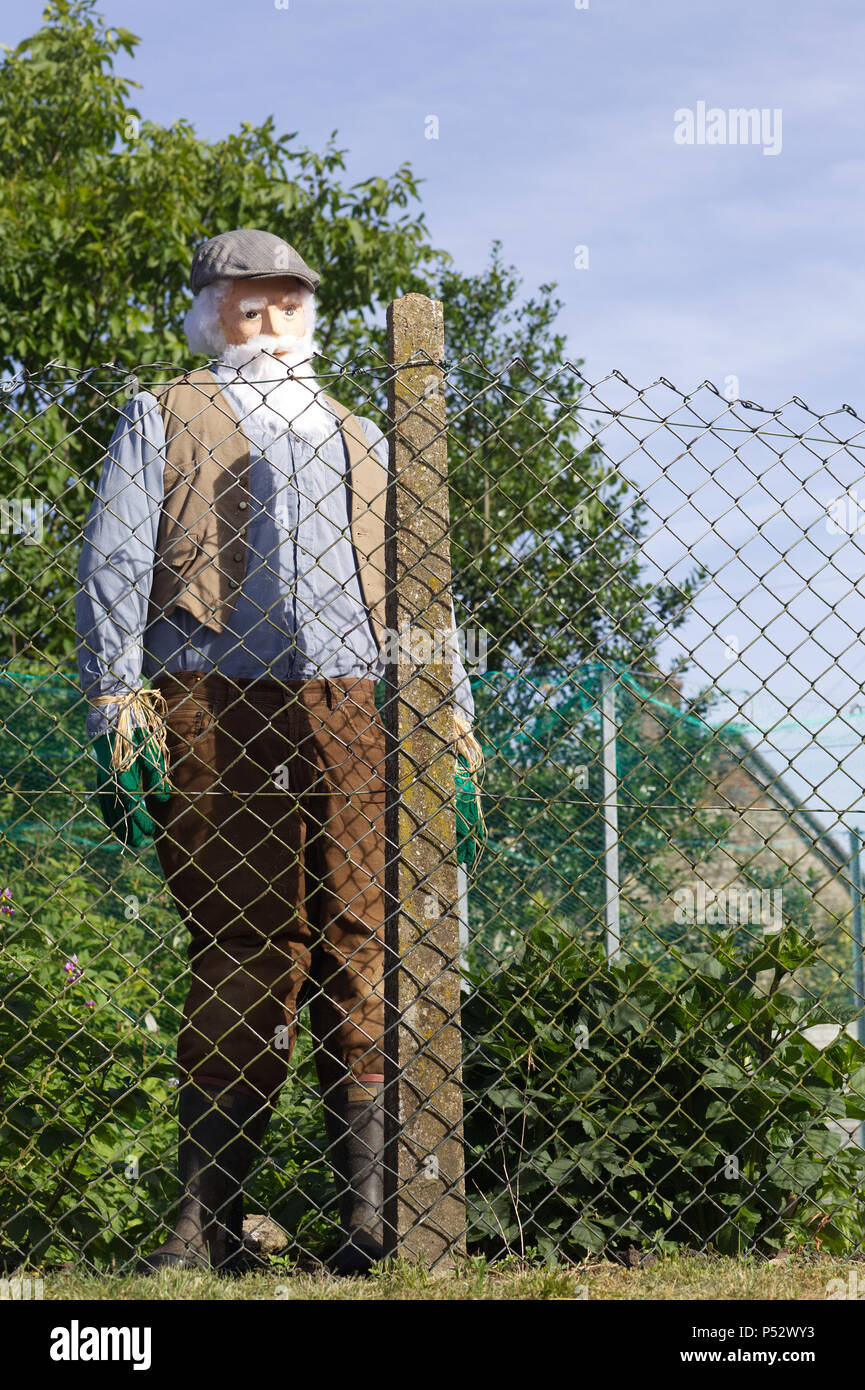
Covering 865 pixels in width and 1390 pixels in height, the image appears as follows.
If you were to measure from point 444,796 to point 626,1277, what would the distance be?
1.03m

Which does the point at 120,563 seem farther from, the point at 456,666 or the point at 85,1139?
the point at 85,1139

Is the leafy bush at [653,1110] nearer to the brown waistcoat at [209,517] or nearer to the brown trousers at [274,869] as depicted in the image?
the brown trousers at [274,869]

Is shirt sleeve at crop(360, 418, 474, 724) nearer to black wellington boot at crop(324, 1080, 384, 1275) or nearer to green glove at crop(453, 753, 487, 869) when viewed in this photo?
green glove at crop(453, 753, 487, 869)

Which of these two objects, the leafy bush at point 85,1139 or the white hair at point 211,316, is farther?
the white hair at point 211,316

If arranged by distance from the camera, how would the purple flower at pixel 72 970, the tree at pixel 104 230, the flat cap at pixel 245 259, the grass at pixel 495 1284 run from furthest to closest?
the tree at pixel 104 230 < the purple flower at pixel 72 970 < the flat cap at pixel 245 259 < the grass at pixel 495 1284

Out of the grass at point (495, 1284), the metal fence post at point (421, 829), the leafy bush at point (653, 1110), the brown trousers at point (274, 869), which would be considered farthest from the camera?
the leafy bush at point (653, 1110)

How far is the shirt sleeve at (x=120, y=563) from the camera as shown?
262cm

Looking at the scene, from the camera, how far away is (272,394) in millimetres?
2988

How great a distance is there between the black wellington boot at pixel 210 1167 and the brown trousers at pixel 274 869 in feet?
0.16

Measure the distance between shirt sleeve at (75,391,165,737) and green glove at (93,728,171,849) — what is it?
62 millimetres

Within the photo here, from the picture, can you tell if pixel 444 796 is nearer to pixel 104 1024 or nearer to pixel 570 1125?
pixel 570 1125

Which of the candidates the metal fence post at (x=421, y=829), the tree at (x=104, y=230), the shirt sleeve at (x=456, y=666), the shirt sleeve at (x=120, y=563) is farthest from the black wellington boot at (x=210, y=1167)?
the tree at (x=104, y=230)

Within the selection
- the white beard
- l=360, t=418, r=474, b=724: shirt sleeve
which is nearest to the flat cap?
the white beard

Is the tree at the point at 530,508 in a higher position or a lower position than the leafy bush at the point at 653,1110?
higher
